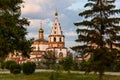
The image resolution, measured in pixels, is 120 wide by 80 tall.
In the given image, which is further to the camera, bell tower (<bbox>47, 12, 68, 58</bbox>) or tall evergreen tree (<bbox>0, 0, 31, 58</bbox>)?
bell tower (<bbox>47, 12, 68, 58</bbox>)

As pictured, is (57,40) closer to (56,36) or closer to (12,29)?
(56,36)

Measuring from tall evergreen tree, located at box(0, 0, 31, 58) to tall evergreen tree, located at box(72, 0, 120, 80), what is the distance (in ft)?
16.4

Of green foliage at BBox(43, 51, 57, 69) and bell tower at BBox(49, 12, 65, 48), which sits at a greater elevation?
bell tower at BBox(49, 12, 65, 48)

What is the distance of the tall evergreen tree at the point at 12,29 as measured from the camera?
26.0m

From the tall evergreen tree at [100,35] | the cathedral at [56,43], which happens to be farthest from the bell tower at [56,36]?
the tall evergreen tree at [100,35]

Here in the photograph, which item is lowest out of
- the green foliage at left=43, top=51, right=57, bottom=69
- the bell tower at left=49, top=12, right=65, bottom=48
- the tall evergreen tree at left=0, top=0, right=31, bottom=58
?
the green foliage at left=43, top=51, right=57, bottom=69

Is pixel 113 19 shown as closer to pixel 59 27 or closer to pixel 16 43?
pixel 16 43

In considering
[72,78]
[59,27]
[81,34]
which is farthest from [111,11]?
[59,27]

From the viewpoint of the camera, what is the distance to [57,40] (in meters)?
107

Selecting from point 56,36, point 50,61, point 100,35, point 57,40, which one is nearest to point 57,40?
point 57,40

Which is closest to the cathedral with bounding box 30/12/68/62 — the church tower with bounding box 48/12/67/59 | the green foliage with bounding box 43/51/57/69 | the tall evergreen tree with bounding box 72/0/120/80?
the church tower with bounding box 48/12/67/59

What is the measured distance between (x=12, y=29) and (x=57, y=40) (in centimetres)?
8123

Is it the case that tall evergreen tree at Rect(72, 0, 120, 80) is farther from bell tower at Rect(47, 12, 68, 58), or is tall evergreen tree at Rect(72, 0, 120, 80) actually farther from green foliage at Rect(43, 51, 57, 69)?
bell tower at Rect(47, 12, 68, 58)

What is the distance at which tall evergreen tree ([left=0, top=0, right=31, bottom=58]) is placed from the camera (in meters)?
26.0
